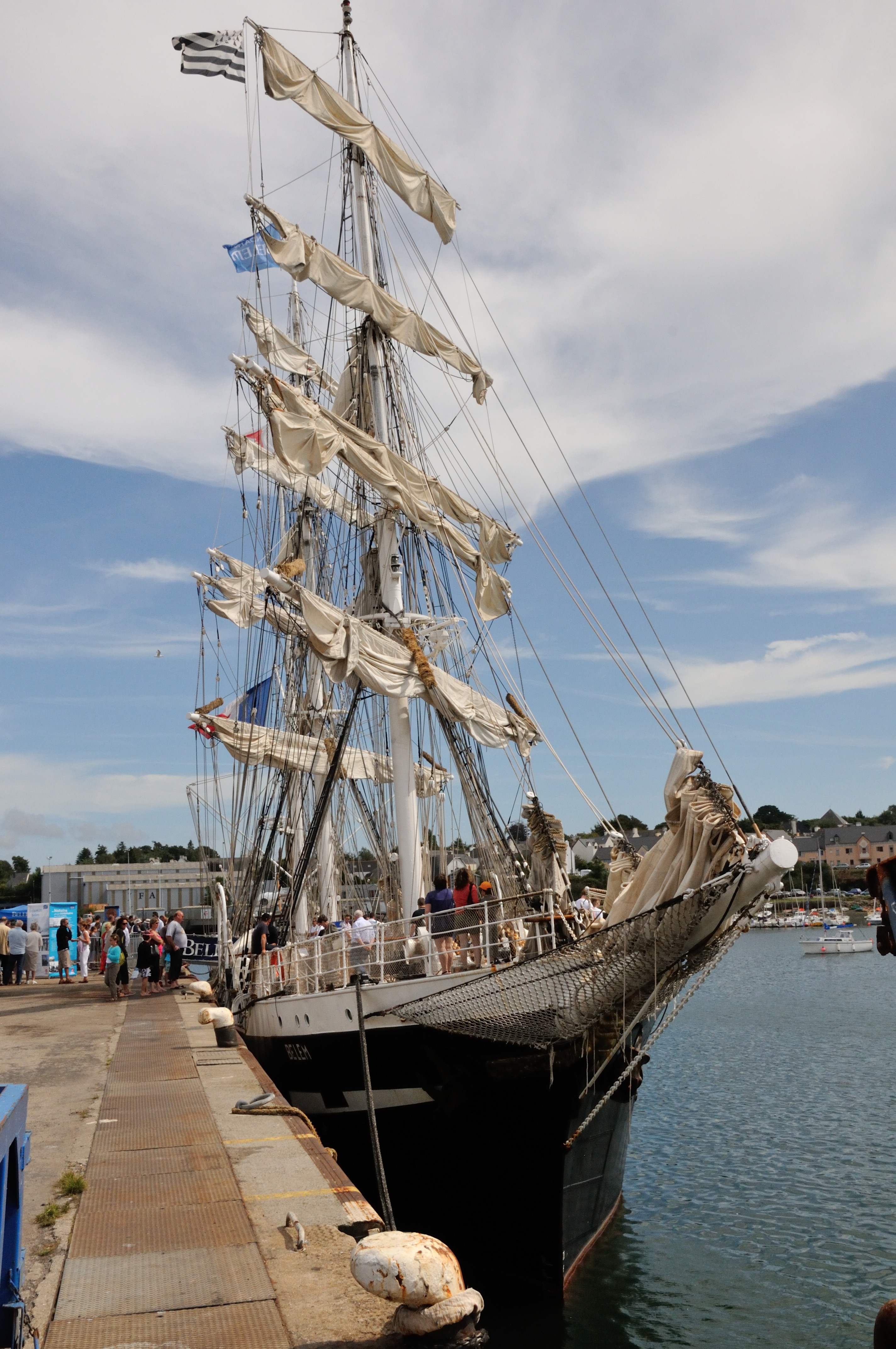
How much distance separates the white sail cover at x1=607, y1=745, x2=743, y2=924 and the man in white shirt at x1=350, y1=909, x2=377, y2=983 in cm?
325

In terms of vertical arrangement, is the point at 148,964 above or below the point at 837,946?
above

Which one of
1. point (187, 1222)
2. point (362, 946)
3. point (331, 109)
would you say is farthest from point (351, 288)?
point (187, 1222)

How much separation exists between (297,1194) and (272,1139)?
174cm

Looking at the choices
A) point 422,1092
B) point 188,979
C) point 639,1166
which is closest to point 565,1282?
point 422,1092

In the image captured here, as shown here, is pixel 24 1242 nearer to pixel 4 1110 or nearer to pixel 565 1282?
pixel 4 1110

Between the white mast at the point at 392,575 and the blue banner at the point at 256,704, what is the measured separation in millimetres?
10791

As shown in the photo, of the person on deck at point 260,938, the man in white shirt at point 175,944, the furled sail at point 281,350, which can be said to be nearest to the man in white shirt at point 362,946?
the person on deck at point 260,938

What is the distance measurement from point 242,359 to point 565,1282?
23567mm

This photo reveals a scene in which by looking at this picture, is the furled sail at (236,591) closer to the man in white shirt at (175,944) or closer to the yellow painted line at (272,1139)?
the man in white shirt at (175,944)

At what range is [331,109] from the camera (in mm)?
21812

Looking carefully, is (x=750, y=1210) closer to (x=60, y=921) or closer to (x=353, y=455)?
(x=353, y=455)

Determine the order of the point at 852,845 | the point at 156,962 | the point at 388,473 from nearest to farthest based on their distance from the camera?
the point at 388,473
the point at 156,962
the point at 852,845

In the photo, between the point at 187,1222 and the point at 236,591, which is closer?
the point at 187,1222

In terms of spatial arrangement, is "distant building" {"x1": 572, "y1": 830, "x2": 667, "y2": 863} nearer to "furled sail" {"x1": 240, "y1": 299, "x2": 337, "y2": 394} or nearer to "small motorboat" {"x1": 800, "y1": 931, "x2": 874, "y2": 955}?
"small motorboat" {"x1": 800, "y1": 931, "x2": 874, "y2": 955}
